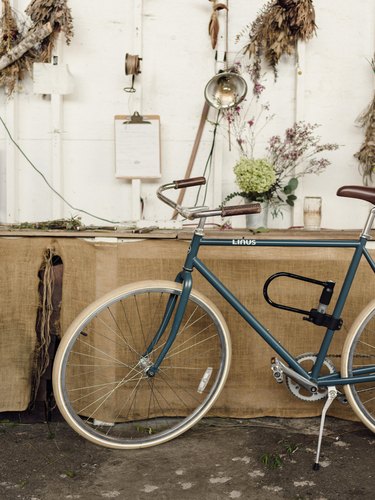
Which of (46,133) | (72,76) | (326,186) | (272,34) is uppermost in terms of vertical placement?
(272,34)

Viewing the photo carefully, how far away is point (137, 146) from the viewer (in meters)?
3.54

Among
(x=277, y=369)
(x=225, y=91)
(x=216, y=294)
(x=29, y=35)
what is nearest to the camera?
(x=277, y=369)

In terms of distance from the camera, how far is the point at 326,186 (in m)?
3.65

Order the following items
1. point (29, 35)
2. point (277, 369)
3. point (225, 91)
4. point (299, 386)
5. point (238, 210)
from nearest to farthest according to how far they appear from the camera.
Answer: point (238, 210) → point (277, 369) → point (299, 386) → point (29, 35) → point (225, 91)

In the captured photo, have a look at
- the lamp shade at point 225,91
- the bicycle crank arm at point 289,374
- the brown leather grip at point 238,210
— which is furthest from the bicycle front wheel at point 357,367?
the lamp shade at point 225,91

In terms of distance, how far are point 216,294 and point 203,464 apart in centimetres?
81

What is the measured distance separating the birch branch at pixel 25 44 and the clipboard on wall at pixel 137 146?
23.9 inches

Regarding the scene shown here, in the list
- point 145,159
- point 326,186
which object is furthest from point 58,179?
point 326,186

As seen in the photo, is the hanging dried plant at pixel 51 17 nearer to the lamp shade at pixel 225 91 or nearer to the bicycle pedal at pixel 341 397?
the lamp shade at pixel 225 91

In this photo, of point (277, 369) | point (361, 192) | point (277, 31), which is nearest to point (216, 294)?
point (277, 369)

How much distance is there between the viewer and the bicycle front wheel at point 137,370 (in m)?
2.95

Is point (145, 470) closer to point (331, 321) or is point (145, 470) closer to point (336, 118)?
point (331, 321)

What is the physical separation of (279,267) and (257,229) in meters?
0.29

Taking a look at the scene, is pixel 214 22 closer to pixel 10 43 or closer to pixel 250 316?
pixel 10 43
